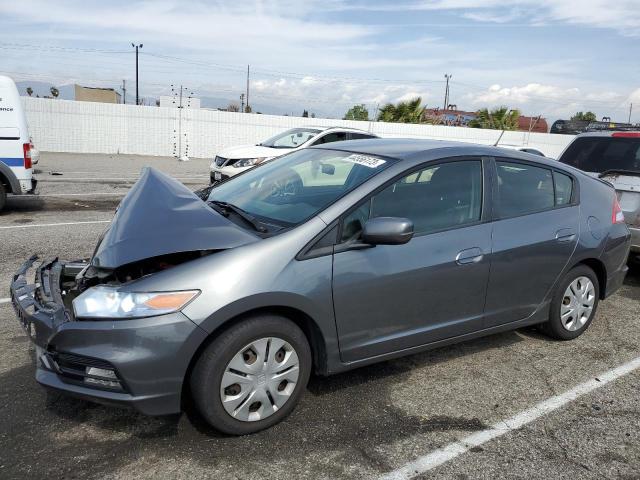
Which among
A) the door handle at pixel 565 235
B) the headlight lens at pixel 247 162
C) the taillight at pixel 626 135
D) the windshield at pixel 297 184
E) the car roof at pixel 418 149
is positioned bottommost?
the headlight lens at pixel 247 162

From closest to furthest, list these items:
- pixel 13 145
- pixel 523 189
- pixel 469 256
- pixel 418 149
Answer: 1. pixel 469 256
2. pixel 418 149
3. pixel 523 189
4. pixel 13 145

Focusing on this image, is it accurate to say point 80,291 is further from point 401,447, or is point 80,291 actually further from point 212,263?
point 401,447

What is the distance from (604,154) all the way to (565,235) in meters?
3.19

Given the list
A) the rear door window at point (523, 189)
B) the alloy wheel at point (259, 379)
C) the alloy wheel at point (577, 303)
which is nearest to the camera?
the alloy wheel at point (259, 379)

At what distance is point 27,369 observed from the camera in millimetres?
3670

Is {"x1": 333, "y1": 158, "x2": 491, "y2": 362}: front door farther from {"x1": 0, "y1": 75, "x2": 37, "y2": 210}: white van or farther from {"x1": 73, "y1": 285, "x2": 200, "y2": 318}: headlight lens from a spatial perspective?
{"x1": 0, "y1": 75, "x2": 37, "y2": 210}: white van

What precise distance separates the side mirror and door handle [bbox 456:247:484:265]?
60 cm

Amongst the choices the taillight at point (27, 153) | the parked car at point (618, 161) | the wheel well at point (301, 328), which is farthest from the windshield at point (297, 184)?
the taillight at point (27, 153)

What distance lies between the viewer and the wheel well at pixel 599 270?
451 centimetres

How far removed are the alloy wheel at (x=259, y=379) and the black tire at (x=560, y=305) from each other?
2.32 metres

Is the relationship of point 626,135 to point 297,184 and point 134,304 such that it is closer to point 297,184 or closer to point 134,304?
point 297,184

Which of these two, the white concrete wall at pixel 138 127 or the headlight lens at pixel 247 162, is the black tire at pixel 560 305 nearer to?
the headlight lens at pixel 247 162

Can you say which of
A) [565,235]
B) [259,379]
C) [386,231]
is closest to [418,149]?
[386,231]

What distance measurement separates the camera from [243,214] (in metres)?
3.55
